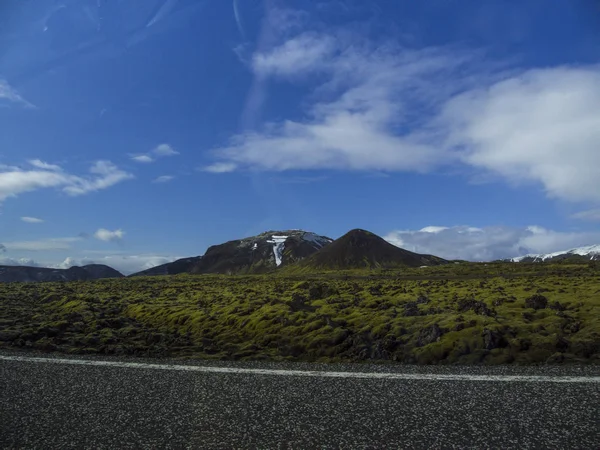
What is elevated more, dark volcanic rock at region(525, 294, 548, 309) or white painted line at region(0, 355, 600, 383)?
dark volcanic rock at region(525, 294, 548, 309)

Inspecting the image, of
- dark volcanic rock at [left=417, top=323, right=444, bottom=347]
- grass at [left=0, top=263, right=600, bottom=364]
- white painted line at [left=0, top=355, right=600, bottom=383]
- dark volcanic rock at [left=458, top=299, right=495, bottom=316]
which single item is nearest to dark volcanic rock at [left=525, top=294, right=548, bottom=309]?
grass at [left=0, top=263, right=600, bottom=364]

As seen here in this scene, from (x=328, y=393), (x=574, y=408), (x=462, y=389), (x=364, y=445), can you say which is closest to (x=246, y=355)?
(x=328, y=393)

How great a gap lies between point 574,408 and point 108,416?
1333 centimetres

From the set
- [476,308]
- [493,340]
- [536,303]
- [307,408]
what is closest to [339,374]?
[307,408]

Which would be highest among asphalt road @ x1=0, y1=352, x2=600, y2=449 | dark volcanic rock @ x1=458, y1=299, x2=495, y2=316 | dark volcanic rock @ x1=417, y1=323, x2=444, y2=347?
dark volcanic rock @ x1=458, y1=299, x2=495, y2=316

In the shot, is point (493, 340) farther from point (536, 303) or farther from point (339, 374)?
point (536, 303)

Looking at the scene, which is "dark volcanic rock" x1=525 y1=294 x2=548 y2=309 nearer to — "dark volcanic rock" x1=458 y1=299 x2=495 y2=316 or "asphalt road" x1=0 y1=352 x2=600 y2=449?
"dark volcanic rock" x1=458 y1=299 x2=495 y2=316

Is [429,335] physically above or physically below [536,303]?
below

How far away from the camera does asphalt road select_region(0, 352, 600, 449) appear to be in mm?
10039

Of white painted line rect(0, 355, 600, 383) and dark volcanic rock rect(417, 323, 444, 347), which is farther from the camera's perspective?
dark volcanic rock rect(417, 323, 444, 347)

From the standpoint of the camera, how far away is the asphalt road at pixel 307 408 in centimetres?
1004

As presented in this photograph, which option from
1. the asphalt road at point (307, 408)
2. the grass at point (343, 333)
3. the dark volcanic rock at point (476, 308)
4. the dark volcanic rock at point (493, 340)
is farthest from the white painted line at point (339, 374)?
the dark volcanic rock at point (476, 308)

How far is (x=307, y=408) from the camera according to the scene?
1211 centimetres

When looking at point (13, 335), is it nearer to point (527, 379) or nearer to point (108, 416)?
point (108, 416)
